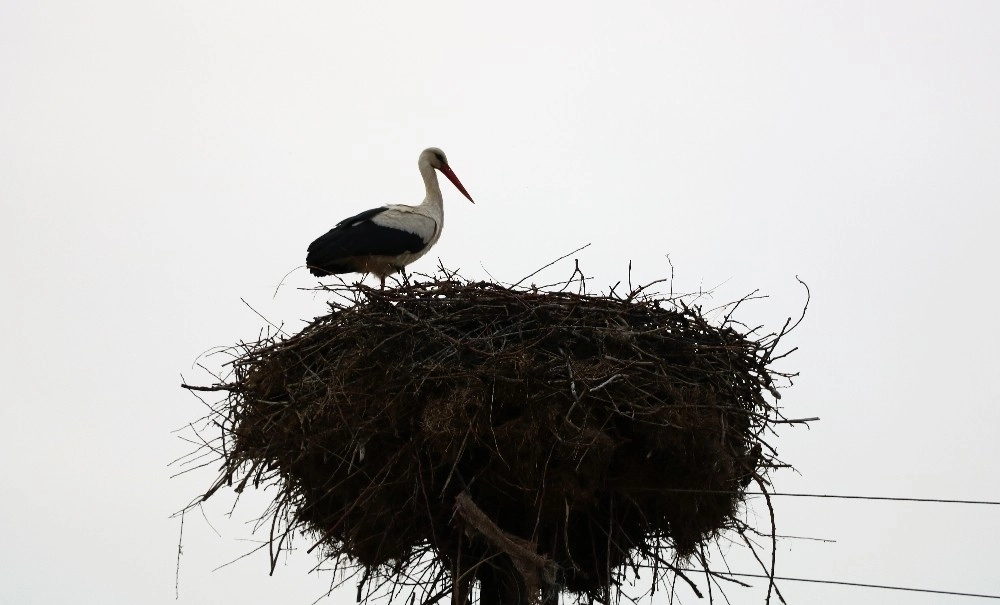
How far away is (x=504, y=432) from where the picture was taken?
548 cm

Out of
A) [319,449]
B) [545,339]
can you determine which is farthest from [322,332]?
[545,339]

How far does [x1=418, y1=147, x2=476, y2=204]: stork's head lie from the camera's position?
31.4ft

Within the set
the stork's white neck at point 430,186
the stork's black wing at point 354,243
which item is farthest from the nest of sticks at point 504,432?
the stork's white neck at point 430,186

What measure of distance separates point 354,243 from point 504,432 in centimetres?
303

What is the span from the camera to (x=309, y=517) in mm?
6188

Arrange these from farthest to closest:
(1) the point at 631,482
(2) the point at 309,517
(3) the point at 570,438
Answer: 1. (2) the point at 309,517
2. (1) the point at 631,482
3. (3) the point at 570,438

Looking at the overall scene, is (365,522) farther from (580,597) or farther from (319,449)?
(580,597)

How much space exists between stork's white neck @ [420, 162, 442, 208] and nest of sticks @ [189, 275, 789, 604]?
9.41ft

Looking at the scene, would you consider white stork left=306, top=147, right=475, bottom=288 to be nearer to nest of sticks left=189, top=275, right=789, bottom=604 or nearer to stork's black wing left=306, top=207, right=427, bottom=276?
stork's black wing left=306, top=207, right=427, bottom=276

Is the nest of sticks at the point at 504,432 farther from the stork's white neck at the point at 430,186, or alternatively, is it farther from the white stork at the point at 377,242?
the stork's white neck at the point at 430,186

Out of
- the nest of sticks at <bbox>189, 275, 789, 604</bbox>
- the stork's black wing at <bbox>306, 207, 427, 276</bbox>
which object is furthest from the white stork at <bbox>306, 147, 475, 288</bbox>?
the nest of sticks at <bbox>189, 275, 789, 604</bbox>

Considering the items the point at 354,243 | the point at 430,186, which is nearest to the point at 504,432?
the point at 354,243

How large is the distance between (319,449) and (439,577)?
0.82 m

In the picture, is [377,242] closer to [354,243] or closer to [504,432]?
[354,243]
